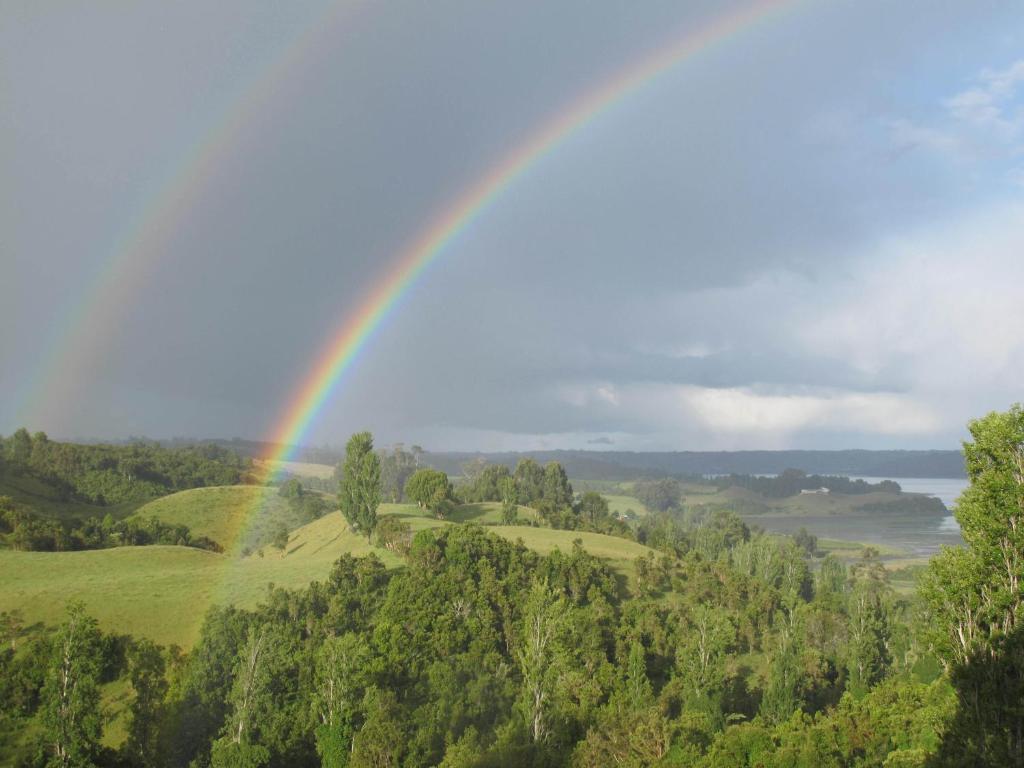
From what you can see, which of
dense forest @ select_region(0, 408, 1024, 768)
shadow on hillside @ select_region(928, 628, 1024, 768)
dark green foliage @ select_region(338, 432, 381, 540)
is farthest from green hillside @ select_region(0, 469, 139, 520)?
shadow on hillside @ select_region(928, 628, 1024, 768)

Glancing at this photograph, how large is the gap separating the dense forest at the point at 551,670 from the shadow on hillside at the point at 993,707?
0.06m

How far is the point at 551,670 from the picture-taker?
48.4 metres

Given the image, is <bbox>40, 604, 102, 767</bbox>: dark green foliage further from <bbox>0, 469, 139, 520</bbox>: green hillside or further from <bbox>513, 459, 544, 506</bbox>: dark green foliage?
<bbox>513, 459, 544, 506</bbox>: dark green foliage

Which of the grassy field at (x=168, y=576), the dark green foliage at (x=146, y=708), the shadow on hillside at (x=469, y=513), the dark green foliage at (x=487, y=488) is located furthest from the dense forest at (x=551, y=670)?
the dark green foliage at (x=487, y=488)

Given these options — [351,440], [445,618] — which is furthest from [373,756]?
[351,440]

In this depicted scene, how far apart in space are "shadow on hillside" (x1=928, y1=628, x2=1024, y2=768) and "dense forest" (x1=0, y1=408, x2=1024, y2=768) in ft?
0.20

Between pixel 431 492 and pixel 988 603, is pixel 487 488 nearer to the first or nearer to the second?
pixel 431 492

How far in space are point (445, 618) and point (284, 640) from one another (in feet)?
58.4

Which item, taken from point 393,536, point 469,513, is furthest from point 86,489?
point 393,536

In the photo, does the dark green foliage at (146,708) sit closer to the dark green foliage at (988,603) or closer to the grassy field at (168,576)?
the grassy field at (168,576)

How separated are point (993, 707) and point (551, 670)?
3162cm

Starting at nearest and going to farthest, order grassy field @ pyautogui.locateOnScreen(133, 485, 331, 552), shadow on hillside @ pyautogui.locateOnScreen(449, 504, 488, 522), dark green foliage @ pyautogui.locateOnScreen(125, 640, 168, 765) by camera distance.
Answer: dark green foliage @ pyautogui.locateOnScreen(125, 640, 168, 765) < grassy field @ pyautogui.locateOnScreen(133, 485, 331, 552) < shadow on hillside @ pyautogui.locateOnScreen(449, 504, 488, 522)

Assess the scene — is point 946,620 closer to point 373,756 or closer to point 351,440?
point 373,756

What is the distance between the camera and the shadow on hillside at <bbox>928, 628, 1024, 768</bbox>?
20312mm
